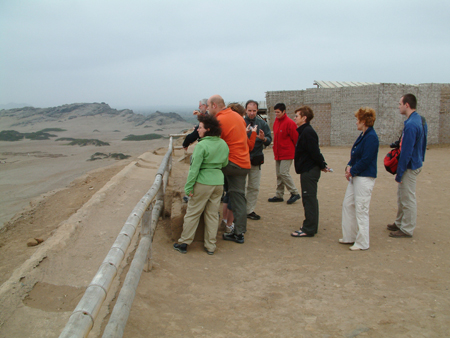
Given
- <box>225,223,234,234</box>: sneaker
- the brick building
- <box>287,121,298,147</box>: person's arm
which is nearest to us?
<box>225,223,234,234</box>: sneaker

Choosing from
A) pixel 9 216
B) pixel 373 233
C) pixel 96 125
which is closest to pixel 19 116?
pixel 96 125

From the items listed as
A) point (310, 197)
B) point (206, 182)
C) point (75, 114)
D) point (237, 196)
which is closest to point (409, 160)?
point (310, 197)

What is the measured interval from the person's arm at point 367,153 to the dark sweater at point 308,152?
1.87 feet

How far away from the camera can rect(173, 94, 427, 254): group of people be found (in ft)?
13.5

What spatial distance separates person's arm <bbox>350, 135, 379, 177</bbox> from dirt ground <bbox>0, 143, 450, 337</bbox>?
1.04 meters

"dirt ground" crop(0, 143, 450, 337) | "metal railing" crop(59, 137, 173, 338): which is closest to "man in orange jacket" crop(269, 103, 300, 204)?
"dirt ground" crop(0, 143, 450, 337)

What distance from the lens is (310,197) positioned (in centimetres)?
479

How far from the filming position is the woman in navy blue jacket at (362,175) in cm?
422

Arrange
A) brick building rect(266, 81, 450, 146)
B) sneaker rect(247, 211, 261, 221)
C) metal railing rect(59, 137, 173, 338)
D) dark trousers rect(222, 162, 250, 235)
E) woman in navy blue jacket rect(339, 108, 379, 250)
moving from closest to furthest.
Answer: metal railing rect(59, 137, 173, 338)
woman in navy blue jacket rect(339, 108, 379, 250)
dark trousers rect(222, 162, 250, 235)
sneaker rect(247, 211, 261, 221)
brick building rect(266, 81, 450, 146)

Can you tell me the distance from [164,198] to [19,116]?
39304mm

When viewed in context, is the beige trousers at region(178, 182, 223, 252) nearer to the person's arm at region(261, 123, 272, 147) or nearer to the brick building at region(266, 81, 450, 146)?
the person's arm at region(261, 123, 272, 147)

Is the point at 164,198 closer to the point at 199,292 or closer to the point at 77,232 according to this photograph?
the point at 77,232

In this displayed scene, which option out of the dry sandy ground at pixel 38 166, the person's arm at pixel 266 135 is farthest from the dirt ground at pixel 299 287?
the dry sandy ground at pixel 38 166

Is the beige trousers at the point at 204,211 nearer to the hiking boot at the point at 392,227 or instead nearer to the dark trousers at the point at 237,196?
the dark trousers at the point at 237,196
